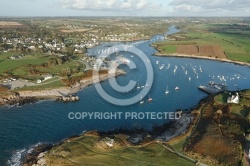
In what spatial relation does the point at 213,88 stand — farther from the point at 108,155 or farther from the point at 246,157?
the point at 108,155

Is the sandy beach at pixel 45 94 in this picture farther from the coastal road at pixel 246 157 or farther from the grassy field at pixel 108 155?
the coastal road at pixel 246 157

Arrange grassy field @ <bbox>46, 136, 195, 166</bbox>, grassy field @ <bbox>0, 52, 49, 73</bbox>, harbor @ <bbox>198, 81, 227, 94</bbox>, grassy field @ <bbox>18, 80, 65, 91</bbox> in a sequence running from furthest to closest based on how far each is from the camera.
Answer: grassy field @ <bbox>0, 52, 49, 73</bbox>, harbor @ <bbox>198, 81, 227, 94</bbox>, grassy field @ <bbox>18, 80, 65, 91</bbox>, grassy field @ <bbox>46, 136, 195, 166</bbox>

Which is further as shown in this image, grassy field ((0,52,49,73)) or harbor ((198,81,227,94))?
grassy field ((0,52,49,73))

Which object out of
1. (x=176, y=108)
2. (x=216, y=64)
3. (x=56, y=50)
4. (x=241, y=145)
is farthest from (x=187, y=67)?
(x=241, y=145)

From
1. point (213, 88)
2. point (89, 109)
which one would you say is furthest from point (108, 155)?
point (213, 88)

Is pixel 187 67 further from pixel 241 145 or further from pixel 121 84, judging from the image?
pixel 241 145

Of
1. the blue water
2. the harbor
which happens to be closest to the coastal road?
the blue water

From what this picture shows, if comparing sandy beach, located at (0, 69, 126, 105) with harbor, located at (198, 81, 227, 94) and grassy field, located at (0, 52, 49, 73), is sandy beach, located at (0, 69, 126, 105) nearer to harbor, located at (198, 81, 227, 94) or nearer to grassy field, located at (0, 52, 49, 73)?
grassy field, located at (0, 52, 49, 73)

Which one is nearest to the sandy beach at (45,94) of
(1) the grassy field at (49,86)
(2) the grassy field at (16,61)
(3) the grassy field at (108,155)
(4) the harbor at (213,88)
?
(1) the grassy field at (49,86)
